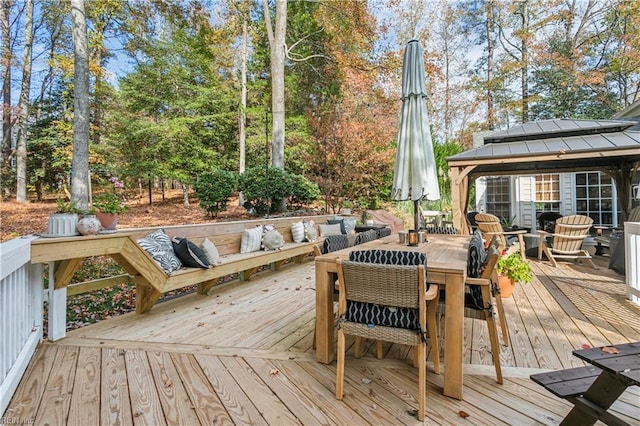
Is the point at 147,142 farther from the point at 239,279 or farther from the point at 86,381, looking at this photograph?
the point at 86,381

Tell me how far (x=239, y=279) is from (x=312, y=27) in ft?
32.0

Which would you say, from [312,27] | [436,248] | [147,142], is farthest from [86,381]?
[312,27]

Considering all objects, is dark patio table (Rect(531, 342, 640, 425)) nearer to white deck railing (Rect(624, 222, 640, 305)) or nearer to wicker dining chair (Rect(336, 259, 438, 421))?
wicker dining chair (Rect(336, 259, 438, 421))

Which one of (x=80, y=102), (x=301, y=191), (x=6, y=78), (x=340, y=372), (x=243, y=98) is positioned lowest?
(x=340, y=372)

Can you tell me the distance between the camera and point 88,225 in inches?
103

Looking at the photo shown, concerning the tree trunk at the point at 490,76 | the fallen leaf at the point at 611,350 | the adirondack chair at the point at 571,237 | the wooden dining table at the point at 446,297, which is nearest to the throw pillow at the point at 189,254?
the wooden dining table at the point at 446,297

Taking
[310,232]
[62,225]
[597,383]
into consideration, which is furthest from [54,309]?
[310,232]

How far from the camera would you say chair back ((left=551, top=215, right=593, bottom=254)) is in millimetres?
5105

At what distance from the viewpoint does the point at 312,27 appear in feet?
36.4

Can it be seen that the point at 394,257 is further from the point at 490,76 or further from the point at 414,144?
the point at 490,76

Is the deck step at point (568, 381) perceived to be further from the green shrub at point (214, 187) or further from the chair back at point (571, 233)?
the green shrub at point (214, 187)

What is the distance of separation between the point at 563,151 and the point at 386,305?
5.03 meters

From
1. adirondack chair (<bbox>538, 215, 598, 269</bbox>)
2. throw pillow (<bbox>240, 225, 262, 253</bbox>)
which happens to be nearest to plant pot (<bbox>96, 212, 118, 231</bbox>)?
throw pillow (<bbox>240, 225, 262, 253</bbox>)

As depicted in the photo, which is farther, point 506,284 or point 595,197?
point 595,197
